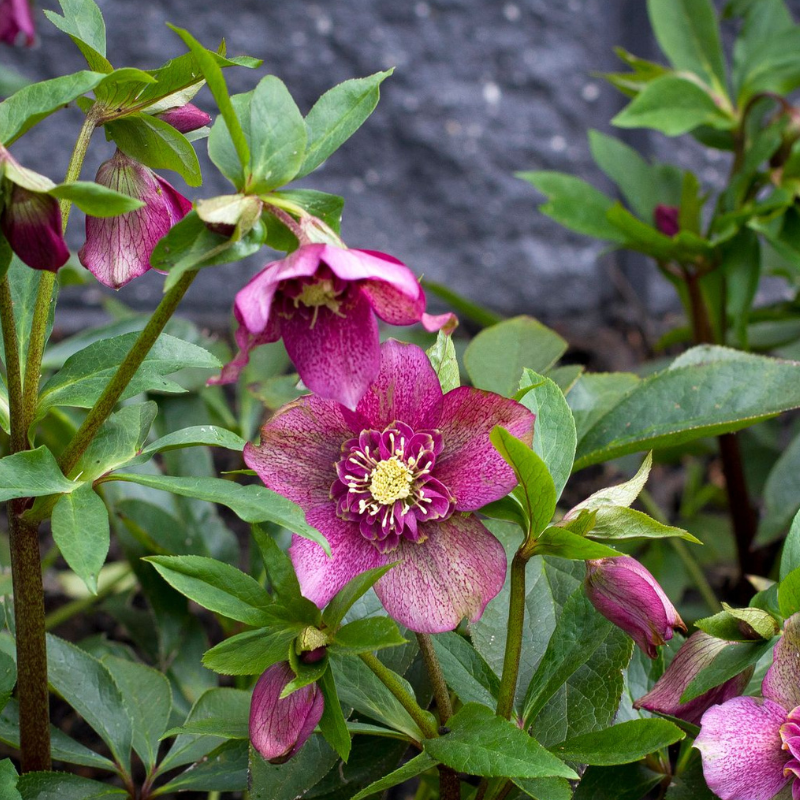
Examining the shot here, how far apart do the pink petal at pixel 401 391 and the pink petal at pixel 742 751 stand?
8.9 inches

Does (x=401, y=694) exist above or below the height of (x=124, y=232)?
below

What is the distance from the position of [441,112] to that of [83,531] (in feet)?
4.54

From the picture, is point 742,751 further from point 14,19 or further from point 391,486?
point 14,19

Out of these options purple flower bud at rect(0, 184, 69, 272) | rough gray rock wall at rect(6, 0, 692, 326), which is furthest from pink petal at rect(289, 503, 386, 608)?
rough gray rock wall at rect(6, 0, 692, 326)

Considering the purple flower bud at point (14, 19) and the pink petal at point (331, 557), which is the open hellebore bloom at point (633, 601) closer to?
the pink petal at point (331, 557)

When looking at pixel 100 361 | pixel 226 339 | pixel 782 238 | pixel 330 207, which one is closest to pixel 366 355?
pixel 330 207

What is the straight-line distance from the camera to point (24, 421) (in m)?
0.59

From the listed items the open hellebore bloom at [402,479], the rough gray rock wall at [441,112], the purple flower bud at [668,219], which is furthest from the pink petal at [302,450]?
the rough gray rock wall at [441,112]

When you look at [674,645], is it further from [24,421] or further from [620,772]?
[24,421]

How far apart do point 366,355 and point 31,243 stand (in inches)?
6.8

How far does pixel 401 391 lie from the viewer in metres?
0.57

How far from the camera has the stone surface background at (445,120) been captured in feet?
5.37

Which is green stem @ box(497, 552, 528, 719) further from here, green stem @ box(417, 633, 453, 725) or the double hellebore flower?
the double hellebore flower

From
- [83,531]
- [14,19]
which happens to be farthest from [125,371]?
[14,19]
